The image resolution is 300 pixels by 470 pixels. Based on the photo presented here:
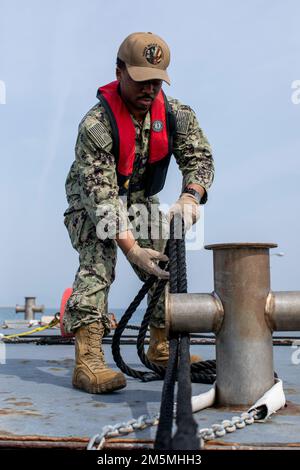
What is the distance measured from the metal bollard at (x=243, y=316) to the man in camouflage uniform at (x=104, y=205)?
0.49 metres

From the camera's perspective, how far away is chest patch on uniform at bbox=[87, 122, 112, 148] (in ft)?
9.25

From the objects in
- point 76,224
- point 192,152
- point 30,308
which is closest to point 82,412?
point 76,224

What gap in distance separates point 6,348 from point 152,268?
91.7 inches

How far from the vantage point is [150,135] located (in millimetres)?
3021

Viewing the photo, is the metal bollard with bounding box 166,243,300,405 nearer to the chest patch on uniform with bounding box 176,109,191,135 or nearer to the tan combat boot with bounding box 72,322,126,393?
the tan combat boot with bounding box 72,322,126,393

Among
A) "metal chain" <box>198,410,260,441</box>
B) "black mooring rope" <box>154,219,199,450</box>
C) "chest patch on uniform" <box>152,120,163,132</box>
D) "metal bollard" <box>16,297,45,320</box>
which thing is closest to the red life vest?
"chest patch on uniform" <box>152,120,163,132</box>

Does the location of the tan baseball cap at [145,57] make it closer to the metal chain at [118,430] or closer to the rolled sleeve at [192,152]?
the rolled sleeve at [192,152]

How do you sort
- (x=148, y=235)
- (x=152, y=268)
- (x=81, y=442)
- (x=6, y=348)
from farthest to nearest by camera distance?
(x=6, y=348) < (x=148, y=235) < (x=152, y=268) < (x=81, y=442)

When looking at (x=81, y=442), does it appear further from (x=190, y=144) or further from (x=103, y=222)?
(x=190, y=144)

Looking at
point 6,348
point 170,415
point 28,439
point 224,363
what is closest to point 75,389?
point 224,363

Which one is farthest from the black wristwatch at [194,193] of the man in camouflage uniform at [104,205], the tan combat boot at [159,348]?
the tan combat boot at [159,348]

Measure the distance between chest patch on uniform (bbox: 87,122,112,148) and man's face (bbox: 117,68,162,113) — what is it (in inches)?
7.7

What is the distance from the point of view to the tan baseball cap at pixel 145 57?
8.93ft

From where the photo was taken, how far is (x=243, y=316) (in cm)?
212
